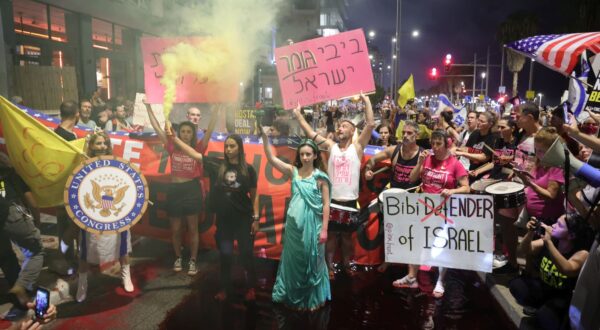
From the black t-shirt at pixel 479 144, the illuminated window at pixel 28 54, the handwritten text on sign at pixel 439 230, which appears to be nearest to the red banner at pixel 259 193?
the handwritten text on sign at pixel 439 230

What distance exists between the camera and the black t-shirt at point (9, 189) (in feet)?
13.0

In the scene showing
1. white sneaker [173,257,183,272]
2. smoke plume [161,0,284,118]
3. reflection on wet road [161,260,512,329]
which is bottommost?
reflection on wet road [161,260,512,329]

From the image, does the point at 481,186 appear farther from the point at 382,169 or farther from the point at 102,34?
the point at 102,34

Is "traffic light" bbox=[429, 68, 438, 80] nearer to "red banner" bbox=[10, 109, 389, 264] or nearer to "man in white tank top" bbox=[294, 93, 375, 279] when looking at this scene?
"red banner" bbox=[10, 109, 389, 264]

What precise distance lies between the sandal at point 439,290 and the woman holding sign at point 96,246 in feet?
11.8

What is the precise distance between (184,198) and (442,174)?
125 inches

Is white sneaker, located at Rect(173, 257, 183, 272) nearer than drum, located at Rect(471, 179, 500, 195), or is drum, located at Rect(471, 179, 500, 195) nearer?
drum, located at Rect(471, 179, 500, 195)

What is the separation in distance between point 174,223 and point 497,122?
5086 millimetres

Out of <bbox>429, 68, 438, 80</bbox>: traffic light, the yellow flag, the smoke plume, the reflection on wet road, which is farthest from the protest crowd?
<bbox>429, 68, 438, 80</bbox>: traffic light

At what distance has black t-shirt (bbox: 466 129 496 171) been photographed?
6.73 meters

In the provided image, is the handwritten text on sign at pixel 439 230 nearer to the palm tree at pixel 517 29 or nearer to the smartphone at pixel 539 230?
the smartphone at pixel 539 230

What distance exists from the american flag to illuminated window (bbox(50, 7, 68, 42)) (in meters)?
13.0

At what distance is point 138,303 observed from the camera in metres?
5.09

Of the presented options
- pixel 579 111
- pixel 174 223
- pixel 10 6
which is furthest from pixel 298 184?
pixel 10 6
